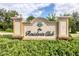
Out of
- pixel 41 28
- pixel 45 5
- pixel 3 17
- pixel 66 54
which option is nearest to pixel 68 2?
pixel 45 5

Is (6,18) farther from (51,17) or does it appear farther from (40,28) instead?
(51,17)

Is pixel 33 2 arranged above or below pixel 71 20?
above

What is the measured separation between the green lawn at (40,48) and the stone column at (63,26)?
0.31 feet

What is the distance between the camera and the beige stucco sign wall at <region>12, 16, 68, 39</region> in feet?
8.81

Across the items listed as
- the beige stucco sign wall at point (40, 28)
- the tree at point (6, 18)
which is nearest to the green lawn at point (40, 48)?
the beige stucco sign wall at point (40, 28)

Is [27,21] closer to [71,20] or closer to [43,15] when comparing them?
[43,15]

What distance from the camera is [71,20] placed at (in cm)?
267

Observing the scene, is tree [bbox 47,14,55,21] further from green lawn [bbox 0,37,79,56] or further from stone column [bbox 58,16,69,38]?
green lawn [bbox 0,37,79,56]

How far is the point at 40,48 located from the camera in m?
2.66

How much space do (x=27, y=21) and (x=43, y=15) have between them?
0.78ft

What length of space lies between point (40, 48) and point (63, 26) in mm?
428

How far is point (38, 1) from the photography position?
2.62 meters

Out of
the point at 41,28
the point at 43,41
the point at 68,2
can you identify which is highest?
the point at 68,2

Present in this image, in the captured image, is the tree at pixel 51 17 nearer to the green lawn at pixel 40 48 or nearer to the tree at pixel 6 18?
the green lawn at pixel 40 48
